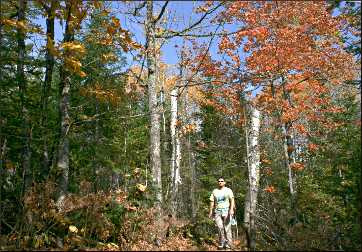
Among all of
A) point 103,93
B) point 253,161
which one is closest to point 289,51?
point 253,161

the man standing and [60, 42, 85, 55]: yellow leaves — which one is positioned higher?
[60, 42, 85, 55]: yellow leaves

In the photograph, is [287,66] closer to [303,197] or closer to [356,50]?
[303,197]

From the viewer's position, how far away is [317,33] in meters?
16.1

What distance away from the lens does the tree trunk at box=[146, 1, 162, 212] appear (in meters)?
11.3

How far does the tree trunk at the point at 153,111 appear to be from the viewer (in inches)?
446

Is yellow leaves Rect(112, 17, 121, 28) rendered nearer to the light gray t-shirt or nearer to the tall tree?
the tall tree

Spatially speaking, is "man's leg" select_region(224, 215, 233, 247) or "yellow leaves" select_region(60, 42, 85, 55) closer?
"yellow leaves" select_region(60, 42, 85, 55)

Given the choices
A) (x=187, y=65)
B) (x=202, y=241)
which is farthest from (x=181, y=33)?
(x=187, y=65)

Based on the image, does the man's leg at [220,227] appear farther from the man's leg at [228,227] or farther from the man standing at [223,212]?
the man's leg at [228,227]

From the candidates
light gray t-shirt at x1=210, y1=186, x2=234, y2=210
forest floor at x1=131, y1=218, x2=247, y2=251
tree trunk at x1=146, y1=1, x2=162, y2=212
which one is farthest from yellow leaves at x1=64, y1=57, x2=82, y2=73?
light gray t-shirt at x1=210, y1=186, x2=234, y2=210

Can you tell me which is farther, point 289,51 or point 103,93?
point 289,51

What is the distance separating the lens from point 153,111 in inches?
455

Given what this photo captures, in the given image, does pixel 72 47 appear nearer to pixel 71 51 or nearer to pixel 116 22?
pixel 71 51

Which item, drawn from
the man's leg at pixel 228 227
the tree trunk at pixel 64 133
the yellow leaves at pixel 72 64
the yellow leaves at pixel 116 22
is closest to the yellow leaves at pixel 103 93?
the tree trunk at pixel 64 133
